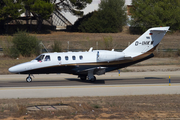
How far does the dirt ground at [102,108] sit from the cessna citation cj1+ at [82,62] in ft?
22.9

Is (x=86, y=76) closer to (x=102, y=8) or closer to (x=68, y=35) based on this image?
(x=68, y=35)

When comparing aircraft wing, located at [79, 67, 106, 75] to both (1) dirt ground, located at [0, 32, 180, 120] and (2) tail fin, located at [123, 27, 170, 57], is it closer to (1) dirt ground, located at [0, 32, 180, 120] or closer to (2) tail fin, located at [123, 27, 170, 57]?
(2) tail fin, located at [123, 27, 170, 57]

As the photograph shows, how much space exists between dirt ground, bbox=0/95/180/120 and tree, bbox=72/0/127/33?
60056 mm

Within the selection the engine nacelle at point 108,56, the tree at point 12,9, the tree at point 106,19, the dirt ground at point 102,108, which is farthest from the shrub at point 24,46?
the tree at point 106,19

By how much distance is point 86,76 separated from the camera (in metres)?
24.5

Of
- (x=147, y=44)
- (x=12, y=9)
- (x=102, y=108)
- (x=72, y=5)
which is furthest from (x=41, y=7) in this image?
(x=102, y=108)

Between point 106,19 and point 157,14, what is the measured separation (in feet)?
45.4

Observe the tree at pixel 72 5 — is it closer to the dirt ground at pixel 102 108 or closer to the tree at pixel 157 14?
the tree at pixel 157 14

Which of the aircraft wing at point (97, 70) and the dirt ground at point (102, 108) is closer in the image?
the dirt ground at point (102, 108)

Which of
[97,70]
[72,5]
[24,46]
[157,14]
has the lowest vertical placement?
[97,70]

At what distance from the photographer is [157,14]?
72.2 m

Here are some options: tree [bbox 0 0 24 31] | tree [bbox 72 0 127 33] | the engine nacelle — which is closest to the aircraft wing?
the engine nacelle

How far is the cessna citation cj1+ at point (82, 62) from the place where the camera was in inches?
891

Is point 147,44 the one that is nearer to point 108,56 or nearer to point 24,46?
point 108,56
